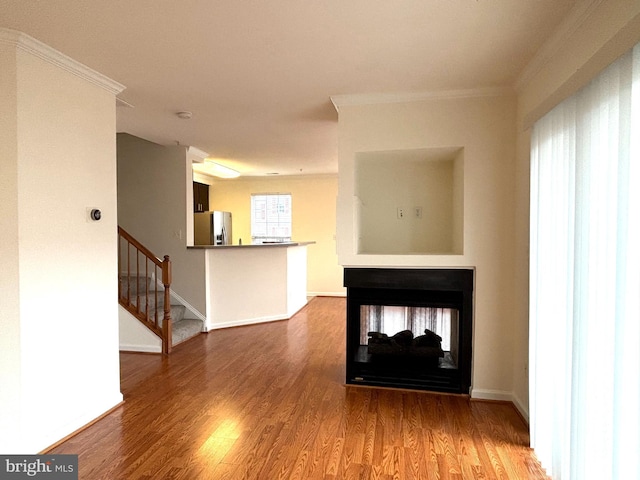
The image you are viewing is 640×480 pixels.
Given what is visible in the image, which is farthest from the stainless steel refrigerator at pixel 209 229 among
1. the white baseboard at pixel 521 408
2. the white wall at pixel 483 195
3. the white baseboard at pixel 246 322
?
the white baseboard at pixel 521 408

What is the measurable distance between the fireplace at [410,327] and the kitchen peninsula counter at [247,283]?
2.40 meters

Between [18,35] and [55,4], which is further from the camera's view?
[18,35]

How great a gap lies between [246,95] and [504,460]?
10.3 ft

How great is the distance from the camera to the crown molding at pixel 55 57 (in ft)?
6.61

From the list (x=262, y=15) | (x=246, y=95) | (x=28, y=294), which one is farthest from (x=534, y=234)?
(x=28, y=294)

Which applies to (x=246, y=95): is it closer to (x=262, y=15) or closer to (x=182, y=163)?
(x=262, y=15)

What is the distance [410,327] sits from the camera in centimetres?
318

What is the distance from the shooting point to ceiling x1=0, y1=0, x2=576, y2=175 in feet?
5.84

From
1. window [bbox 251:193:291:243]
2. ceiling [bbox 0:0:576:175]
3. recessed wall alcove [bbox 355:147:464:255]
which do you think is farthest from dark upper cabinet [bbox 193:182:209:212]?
recessed wall alcove [bbox 355:147:464:255]

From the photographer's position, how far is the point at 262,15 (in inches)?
71.9

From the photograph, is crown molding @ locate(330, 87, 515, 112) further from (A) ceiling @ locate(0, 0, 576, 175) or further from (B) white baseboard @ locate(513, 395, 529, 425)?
(B) white baseboard @ locate(513, 395, 529, 425)

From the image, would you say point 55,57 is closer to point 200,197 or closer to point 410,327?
point 410,327

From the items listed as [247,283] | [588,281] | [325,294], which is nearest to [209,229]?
[247,283]

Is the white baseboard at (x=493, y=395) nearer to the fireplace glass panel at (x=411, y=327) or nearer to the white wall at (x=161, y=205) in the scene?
the fireplace glass panel at (x=411, y=327)
